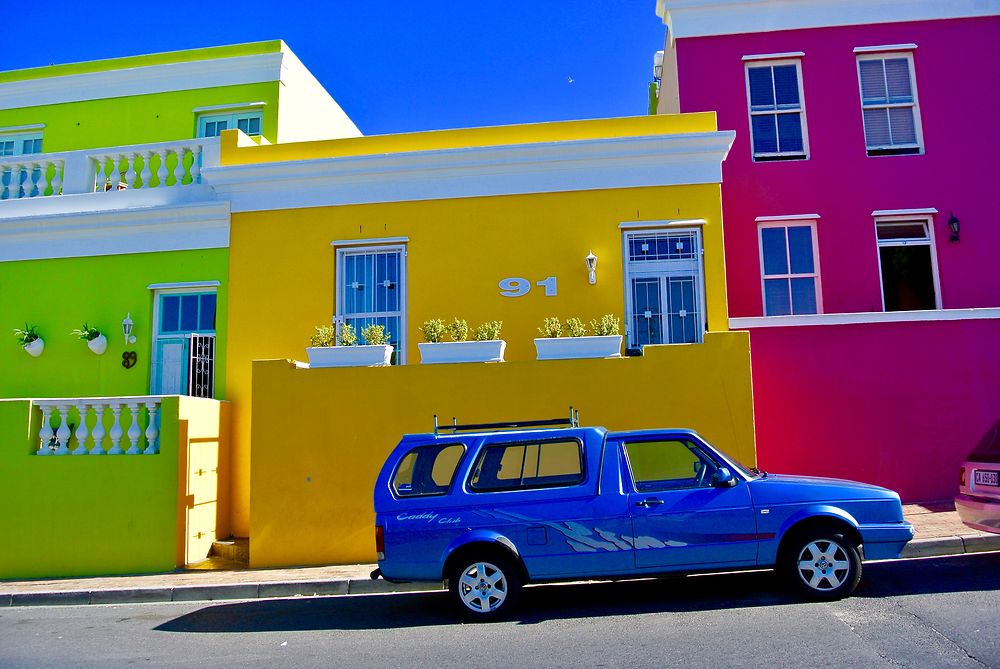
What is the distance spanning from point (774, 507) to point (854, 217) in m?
7.31

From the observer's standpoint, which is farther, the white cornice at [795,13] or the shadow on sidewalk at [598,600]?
the white cornice at [795,13]

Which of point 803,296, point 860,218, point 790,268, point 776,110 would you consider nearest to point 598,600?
point 803,296

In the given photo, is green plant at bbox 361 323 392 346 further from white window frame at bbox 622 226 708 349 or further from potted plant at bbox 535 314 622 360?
white window frame at bbox 622 226 708 349

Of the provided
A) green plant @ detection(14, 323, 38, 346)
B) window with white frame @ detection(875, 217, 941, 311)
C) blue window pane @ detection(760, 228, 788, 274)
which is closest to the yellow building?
blue window pane @ detection(760, 228, 788, 274)

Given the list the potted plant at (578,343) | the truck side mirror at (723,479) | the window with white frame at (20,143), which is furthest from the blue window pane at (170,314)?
the truck side mirror at (723,479)

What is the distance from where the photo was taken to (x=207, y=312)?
1239 cm

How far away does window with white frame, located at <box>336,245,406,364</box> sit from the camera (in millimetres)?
11773

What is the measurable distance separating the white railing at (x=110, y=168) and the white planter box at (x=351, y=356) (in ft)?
13.9

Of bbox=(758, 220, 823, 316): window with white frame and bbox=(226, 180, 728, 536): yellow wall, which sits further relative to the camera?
bbox=(758, 220, 823, 316): window with white frame

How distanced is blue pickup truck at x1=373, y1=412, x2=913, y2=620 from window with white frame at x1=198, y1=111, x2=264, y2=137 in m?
10.8

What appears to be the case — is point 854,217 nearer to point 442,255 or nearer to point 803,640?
point 442,255

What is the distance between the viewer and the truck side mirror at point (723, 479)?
6941 millimetres

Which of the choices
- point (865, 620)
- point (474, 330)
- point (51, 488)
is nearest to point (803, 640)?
point (865, 620)

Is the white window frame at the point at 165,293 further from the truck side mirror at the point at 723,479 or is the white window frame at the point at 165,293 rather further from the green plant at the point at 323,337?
A: the truck side mirror at the point at 723,479
